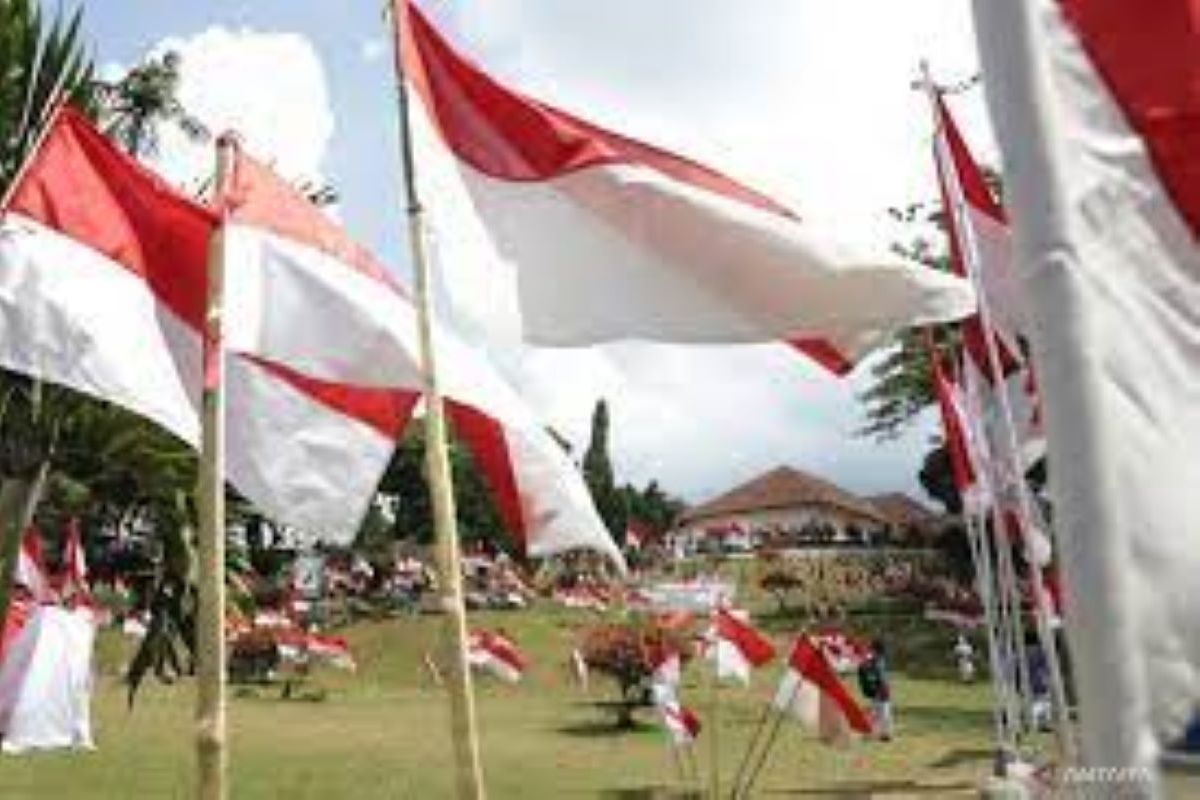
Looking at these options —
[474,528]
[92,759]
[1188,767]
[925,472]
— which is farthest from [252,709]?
[474,528]

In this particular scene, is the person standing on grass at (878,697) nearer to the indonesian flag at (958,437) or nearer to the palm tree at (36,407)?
the indonesian flag at (958,437)

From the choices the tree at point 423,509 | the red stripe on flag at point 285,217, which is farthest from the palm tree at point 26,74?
the tree at point 423,509

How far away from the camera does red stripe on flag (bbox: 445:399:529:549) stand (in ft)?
21.5

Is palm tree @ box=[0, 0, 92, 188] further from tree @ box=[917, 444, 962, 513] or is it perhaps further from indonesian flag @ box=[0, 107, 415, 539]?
tree @ box=[917, 444, 962, 513]

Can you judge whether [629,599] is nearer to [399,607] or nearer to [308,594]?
[399,607]

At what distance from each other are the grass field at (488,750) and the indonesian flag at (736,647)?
1.77m

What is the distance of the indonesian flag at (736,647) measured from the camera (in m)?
19.5

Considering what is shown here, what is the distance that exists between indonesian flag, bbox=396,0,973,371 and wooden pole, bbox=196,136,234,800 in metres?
1.09

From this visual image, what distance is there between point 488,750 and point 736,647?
676 cm

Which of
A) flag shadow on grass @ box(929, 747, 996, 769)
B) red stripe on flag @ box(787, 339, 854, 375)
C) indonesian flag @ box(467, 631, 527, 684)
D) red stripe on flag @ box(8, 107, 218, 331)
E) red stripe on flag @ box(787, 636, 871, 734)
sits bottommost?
flag shadow on grass @ box(929, 747, 996, 769)

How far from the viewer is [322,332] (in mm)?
7250

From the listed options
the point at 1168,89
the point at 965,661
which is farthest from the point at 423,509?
the point at 1168,89

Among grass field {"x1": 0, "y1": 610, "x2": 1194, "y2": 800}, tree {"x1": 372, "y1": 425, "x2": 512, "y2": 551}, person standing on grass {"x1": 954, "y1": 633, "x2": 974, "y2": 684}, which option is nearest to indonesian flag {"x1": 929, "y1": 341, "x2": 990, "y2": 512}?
grass field {"x1": 0, "y1": 610, "x2": 1194, "y2": 800}

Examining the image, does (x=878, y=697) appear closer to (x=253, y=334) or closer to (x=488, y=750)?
(x=488, y=750)
